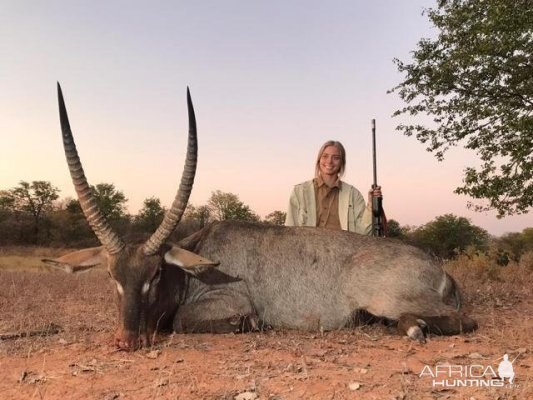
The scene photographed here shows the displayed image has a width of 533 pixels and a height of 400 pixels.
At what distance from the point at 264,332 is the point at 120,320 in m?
1.45

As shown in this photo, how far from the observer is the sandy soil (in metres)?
3.30

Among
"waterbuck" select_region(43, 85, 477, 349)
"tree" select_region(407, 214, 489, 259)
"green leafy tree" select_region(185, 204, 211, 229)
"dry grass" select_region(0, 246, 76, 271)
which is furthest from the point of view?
"tree" select_region(407, 214, 489, 259)

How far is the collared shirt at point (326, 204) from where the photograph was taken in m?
7.32

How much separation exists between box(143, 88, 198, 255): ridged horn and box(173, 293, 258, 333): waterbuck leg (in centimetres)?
78

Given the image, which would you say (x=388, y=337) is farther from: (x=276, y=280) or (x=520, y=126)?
(x=520, y=126)

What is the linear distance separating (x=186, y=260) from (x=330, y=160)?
3.01 metres

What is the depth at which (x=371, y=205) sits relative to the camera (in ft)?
23.8

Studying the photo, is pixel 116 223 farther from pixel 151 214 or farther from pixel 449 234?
pixel 449 234

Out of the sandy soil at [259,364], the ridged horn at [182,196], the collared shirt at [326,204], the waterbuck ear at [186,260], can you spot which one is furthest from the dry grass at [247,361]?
the collared shirt at [326,204]

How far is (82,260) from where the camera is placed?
524 cm

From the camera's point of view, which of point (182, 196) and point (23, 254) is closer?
point (182, 196)

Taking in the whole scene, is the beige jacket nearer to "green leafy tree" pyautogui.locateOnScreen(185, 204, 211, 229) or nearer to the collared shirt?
the collared shirt

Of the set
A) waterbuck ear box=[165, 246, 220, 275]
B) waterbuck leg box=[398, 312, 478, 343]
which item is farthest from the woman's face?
waterbuck ear box=[165, 246, 220, 275]

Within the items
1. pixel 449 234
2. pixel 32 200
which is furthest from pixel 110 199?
pixel 449 234
